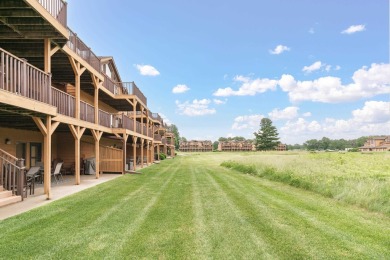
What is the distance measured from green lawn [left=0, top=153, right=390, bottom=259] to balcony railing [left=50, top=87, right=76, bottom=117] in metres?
3.83

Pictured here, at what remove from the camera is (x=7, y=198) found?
8.40 m

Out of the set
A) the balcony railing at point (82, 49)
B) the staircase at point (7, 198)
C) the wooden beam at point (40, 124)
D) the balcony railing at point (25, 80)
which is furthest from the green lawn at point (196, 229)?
the balcony railing at point (82, 49)

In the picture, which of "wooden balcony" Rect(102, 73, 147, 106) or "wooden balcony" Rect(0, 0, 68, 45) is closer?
"wooden balcony" Rect(0, 0, 68, 45)

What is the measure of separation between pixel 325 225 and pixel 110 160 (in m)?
15.1

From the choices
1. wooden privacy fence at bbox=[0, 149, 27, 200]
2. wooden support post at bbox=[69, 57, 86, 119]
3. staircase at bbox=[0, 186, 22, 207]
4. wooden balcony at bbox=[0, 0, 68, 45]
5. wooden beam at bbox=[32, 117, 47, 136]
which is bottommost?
staircase at bbox=[0, 186, 22, 207]

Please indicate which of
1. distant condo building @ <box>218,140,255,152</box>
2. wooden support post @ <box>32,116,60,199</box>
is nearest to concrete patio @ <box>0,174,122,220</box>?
wooden support post @ <box>32,116,60,199</box>

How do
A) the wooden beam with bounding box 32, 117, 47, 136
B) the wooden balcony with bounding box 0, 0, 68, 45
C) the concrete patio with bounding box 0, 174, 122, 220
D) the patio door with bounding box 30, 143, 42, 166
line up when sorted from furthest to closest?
1. the patio door with bounding box 30, 143, 42, 166
2. the wooden beam with bounding box 32, 117, 47, 136
3. the wooden balcony with bounding box 0, 0, 68, 45
4. the concrete patio with bounding box 0, 174, 122, 220

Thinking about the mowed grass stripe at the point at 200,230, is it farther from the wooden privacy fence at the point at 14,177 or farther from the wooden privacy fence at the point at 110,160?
the wooden privacy fence at the point at 110,160

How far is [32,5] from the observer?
7559 millimetres

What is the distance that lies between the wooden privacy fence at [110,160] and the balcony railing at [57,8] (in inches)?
407

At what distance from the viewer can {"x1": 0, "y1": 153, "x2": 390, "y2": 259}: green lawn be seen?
4907 millimetres

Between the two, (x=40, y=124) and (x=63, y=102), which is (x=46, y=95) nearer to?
(x=40, y=124)

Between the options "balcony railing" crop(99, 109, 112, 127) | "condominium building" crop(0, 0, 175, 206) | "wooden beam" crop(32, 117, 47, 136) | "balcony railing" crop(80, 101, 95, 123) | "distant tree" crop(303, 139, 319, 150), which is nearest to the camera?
"condominium building" crop(0, 0, 175, 206)

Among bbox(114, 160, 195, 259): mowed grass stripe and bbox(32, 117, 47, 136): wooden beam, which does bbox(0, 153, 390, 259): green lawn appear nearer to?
bbox(114, 160, 195, 259): mowed grass stripe
